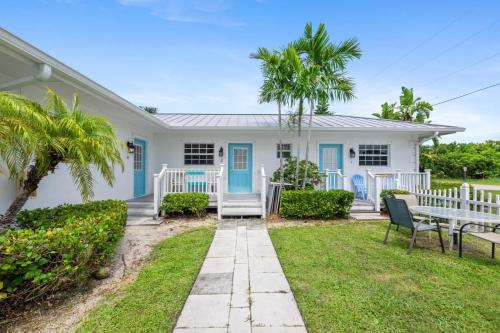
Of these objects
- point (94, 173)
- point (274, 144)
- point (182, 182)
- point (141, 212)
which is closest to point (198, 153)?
point (182, 182)

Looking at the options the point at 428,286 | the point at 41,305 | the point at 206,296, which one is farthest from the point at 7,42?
the point at 428,286

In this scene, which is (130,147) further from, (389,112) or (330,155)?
(389,112)

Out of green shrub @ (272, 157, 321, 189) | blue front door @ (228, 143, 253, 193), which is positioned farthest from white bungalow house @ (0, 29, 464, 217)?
green shrub @ (272, 157, 321, 189)

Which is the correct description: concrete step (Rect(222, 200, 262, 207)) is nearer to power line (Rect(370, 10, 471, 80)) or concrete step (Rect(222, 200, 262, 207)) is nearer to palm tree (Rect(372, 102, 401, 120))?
power line (Rect(370, 10, 471, 80))

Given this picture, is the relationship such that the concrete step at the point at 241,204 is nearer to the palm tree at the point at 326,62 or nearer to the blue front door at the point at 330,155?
the palm tree at the point at 326,62

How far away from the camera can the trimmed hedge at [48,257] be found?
2.19m

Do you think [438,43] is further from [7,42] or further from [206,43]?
[7,42]

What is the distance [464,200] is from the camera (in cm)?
494

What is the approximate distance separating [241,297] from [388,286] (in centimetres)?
177

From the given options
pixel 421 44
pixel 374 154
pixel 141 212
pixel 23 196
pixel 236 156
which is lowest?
pixel 141 212

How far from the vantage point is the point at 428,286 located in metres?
2.88

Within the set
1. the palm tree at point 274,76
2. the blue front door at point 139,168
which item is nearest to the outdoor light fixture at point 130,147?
the blue front door at point 139,168

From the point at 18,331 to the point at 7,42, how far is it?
10.2 feet

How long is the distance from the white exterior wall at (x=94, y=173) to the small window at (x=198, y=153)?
54.2 inches
